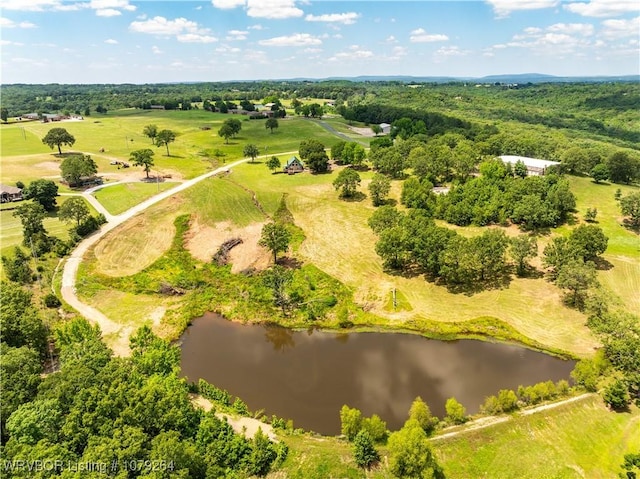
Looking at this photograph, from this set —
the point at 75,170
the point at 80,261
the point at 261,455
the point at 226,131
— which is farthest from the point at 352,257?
the point at 226,131

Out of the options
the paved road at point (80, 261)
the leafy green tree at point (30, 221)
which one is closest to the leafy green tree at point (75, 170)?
the paved road at point (80, 261)

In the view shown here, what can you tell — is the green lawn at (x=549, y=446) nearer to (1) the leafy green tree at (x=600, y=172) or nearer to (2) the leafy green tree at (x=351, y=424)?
(2) the leafy green tree at (x=351, y=424)

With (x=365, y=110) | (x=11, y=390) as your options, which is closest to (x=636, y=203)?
(x=11, y=390)

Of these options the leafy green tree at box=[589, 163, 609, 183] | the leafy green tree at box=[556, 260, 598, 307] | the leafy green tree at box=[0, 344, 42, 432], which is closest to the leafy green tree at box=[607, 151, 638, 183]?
the leafy green tree at box=[589, 163, 609, 183]

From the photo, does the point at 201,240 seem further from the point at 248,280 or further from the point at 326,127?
the point at 326,127

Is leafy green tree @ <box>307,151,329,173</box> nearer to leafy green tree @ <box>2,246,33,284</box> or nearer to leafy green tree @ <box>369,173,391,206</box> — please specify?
leafy green tree @ <box>369,173,391,206</box>
